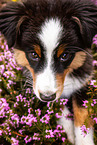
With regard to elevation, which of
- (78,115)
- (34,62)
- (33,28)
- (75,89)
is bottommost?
(78,115)

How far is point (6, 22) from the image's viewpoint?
1837 millimetres

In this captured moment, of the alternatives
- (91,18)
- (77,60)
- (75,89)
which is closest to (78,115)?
(75,89)

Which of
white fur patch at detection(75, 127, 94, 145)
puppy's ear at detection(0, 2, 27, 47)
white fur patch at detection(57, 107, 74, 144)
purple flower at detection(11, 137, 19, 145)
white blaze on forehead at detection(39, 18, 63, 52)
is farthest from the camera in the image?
white fur patch at detection(57, 107, 74, 144)

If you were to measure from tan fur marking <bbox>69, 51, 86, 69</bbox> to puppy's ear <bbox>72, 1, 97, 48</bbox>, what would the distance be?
1.03 ft

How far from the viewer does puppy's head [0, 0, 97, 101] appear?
5.71 ft

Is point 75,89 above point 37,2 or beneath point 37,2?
beneath

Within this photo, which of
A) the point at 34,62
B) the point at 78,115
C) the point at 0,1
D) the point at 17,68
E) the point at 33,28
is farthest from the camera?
the point at 0,1

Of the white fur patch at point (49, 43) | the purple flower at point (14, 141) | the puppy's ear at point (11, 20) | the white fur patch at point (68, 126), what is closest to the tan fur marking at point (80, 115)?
the white fur patch at point (68, 126)

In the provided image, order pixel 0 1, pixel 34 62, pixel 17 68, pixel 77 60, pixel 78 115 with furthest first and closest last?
pixel 0 1
pixel 17 68
pixel 78 115
pixel 77 60
pixel 34 62

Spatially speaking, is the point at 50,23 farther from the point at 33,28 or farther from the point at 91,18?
the point at 91,18

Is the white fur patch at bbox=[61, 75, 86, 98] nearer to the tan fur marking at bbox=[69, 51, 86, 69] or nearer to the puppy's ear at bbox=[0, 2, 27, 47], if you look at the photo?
the tan fur marking at bbox=[69, 51, 86, 69]

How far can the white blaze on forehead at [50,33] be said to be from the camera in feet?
5.61

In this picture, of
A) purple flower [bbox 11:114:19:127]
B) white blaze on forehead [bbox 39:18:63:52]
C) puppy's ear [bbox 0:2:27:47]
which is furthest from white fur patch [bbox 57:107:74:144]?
puppy's ear [bbox 0:2:27:47]

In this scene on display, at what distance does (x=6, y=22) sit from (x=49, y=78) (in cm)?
76
